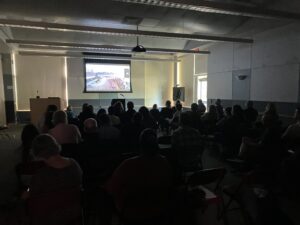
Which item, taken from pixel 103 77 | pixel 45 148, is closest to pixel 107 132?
pixel 45 148

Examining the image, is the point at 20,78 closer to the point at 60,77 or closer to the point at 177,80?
the point at 60,77

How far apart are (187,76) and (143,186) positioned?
1009 cm

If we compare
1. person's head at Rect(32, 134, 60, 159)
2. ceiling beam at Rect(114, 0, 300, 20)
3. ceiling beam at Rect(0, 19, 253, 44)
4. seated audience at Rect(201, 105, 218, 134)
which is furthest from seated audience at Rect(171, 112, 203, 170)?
ceiling beam at Rect(0, 19, 253, 44)

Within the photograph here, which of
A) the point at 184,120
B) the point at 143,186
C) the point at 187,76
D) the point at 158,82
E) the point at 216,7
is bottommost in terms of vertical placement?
the point at 143,186

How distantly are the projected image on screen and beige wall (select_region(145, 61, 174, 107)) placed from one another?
154cm

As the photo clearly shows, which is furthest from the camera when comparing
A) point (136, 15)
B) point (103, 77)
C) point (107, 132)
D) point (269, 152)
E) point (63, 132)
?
point (103, 77)

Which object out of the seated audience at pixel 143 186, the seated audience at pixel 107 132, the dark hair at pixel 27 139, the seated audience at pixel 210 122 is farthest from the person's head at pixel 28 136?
the seated audience at pixel 210 122

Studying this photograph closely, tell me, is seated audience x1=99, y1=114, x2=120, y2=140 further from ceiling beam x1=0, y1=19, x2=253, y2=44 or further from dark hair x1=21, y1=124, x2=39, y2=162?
ceiling beam x1=0, y1=19, x2=253, y2=44

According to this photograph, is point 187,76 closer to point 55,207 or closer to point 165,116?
point 165,116

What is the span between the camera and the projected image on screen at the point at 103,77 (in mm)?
11031

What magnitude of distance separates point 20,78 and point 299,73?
416 inches

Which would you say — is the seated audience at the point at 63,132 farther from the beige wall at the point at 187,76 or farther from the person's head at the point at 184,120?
the beige wall at the point at 187,76

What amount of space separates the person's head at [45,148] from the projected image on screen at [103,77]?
9.41 meters

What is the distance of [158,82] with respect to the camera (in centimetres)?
1248
